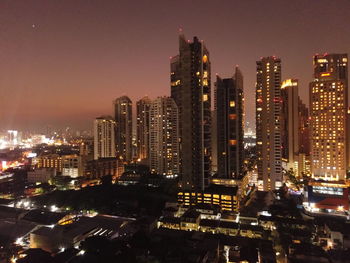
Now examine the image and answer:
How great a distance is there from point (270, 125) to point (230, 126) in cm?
331

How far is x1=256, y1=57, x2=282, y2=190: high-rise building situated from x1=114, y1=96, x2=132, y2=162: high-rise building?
17.9 meters

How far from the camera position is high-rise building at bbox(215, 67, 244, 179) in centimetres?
2169

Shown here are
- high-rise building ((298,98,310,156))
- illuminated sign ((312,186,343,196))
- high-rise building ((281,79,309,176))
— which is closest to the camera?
illuminated sign ((312,186,343,196))

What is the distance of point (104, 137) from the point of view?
30844 mm

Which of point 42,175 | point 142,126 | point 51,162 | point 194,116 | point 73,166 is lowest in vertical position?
point 42,175

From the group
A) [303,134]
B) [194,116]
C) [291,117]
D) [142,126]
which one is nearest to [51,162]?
[142,126]

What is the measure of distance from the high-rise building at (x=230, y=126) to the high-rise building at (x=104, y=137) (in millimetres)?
14263

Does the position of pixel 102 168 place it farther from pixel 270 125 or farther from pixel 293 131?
pixel 293 131

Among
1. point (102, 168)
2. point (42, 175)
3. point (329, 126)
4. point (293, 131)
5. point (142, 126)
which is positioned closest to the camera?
point (329, 126)

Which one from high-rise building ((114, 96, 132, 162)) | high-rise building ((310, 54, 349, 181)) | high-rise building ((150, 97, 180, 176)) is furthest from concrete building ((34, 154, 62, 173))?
high-rise building ((310, 54, 349, 181))

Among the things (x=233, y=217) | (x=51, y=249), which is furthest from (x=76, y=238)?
(x=233, y=217)

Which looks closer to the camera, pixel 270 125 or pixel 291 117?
pixel 270 125

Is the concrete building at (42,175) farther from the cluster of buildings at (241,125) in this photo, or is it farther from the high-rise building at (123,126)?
the high-rise building at (123,126)

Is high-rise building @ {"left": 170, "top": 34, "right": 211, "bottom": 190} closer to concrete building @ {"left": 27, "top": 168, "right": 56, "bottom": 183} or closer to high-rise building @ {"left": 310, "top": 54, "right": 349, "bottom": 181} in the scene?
high-rise building @ {"left": 310, "top": 54, "right": 349, "bottom": 181}
